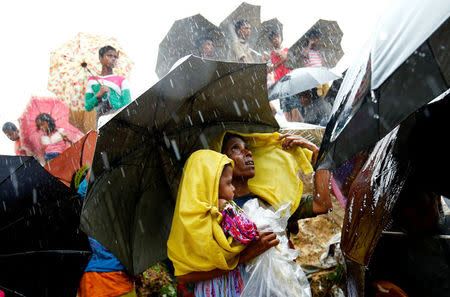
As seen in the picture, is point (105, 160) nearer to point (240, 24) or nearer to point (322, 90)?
point (322, 90)

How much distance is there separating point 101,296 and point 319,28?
7.71 meters

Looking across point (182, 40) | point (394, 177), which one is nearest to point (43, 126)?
point (182, 40)

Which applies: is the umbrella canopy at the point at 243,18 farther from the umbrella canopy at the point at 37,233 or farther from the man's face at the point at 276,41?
the umbrella canopy at the point at 37,233

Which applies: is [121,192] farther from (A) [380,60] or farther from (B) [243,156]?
(A) [380,60]

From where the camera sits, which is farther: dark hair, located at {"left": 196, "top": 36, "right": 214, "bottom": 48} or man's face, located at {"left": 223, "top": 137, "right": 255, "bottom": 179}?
dark hair, located at {"left": 196, "top": 36, "right": 214, "bottom": 48}

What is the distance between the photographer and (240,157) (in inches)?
123

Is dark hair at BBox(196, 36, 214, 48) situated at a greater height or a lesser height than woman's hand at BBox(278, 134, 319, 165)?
greater

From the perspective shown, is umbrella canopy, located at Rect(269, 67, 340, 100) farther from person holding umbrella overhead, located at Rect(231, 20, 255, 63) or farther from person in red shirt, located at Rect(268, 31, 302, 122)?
person holding umbrella overhead, located at Rect(231, 20, 255, 63)

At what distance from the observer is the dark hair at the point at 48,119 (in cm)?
655

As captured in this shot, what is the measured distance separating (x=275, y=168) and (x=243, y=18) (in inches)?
294

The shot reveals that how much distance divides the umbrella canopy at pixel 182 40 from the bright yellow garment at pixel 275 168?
510cm

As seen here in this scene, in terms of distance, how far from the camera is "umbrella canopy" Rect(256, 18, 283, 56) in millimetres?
8866

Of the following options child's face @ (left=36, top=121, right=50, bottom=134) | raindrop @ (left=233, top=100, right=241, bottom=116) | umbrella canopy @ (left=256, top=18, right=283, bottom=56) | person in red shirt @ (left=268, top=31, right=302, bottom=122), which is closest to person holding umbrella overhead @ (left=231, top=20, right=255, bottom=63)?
person in red shirt @ (left=268, top=31, right=302, bottom=122)

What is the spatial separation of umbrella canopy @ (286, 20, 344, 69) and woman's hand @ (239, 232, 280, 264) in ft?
19.1
